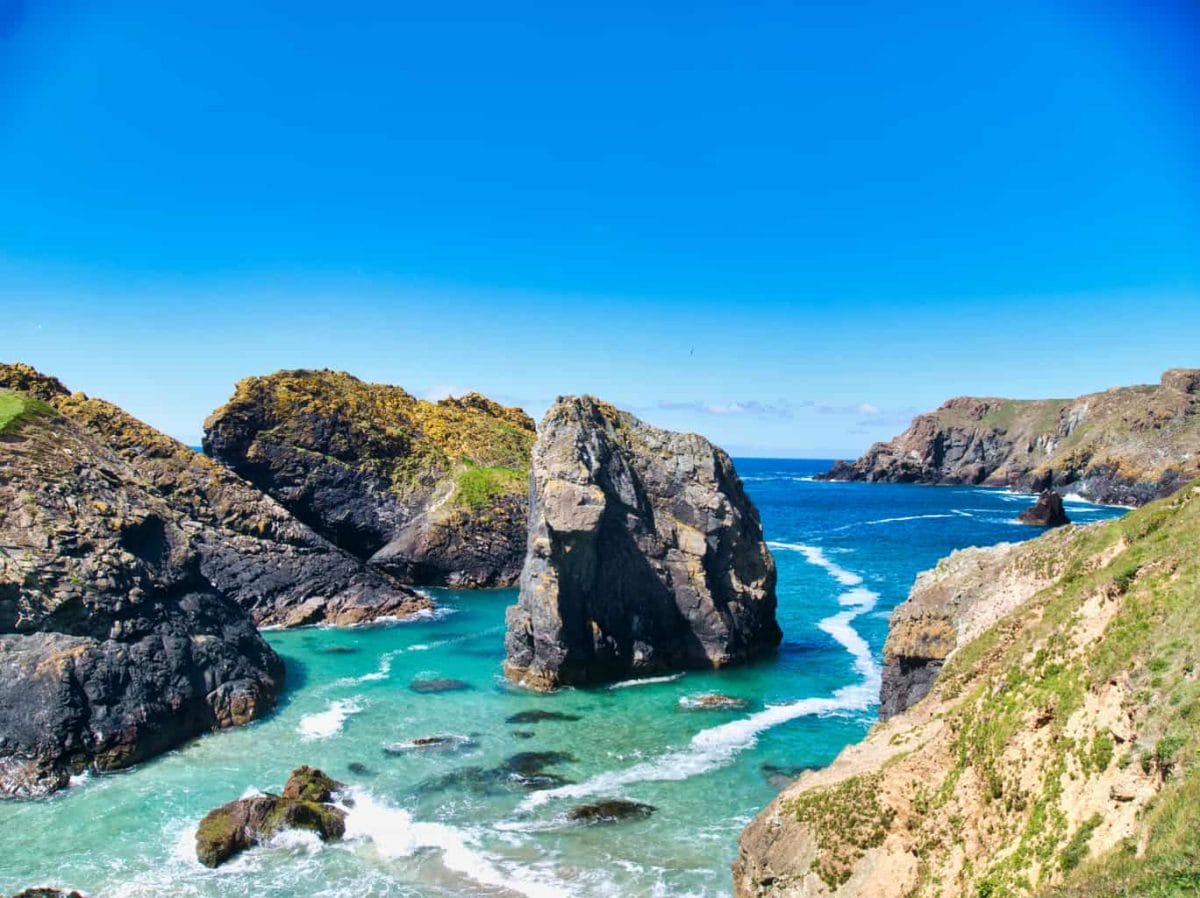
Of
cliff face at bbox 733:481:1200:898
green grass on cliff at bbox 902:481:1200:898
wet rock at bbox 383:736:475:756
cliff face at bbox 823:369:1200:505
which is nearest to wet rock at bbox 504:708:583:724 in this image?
wet rock at bbox 383:736:475:756

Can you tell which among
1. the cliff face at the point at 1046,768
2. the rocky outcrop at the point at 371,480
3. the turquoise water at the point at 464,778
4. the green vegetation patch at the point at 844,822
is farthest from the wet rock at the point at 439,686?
the rocky outcrop at the point at 371,480

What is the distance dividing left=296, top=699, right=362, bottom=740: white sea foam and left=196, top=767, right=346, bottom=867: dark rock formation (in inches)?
308

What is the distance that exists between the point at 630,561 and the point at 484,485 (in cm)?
3393

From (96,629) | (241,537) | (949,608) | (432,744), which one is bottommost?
(432,744)

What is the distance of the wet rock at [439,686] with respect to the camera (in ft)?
135

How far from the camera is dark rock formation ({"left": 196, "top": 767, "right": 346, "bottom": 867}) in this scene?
24.2 metres

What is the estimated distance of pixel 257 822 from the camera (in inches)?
998

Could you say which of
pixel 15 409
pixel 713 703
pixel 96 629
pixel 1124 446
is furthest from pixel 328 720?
pixel 1124 446

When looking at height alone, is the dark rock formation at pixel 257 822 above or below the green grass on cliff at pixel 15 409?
below

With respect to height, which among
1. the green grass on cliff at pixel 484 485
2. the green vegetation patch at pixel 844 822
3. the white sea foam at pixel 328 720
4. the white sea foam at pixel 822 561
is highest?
the green grass on cliff at pixel 484 485

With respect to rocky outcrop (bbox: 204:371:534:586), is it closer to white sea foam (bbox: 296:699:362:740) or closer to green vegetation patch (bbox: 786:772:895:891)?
white sea foam (bbox: 296:699:362:740)

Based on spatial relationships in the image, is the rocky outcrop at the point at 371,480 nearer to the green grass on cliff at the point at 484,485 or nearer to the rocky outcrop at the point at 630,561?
the green grass on cliff at the point at 484,485

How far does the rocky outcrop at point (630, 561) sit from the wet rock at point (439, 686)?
110 inches

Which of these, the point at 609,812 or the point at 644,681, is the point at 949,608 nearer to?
the point at 609,812
